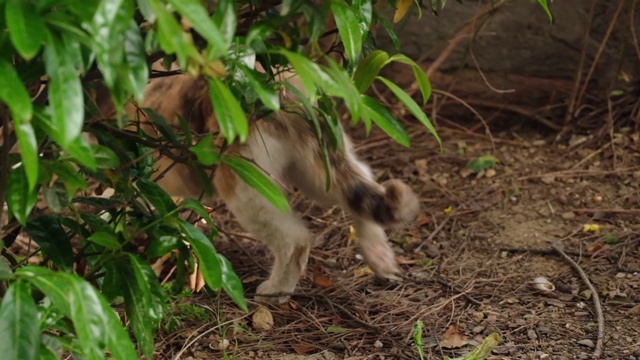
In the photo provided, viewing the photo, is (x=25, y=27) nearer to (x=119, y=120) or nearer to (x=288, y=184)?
(x=119, y=120)

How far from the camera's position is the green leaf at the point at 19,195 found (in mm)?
2025

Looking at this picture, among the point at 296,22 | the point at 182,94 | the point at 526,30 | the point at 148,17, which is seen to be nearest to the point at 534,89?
the point at 526,30

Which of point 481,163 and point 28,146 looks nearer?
point 28,146

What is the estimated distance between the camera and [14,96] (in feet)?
5.57

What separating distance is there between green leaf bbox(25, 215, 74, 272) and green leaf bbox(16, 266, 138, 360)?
529 mm

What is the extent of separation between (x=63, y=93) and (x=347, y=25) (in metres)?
0.73

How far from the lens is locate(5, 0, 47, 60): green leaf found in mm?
1637

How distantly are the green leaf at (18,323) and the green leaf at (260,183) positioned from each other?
1.82 ft

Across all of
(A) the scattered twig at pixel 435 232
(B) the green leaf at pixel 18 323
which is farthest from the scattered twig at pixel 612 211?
(B) the green leaf at pixel 18 323

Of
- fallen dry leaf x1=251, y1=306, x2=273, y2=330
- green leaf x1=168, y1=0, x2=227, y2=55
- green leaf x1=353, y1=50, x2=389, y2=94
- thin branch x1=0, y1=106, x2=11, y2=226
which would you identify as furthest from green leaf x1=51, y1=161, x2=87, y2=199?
fallen dry leaf x1=251, y1=306, x2=273, y2=330

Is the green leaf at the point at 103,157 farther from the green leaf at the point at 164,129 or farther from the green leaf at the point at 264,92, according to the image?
the green leaf at the point at 164,129

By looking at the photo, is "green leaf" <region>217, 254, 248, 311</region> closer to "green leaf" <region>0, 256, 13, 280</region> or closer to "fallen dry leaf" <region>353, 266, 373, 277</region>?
"green leaf" <region>0, 256, 13, 280</region>

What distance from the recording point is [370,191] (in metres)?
4.01

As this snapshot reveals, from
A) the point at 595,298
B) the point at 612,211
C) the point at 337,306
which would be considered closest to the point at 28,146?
the point at 337,306
